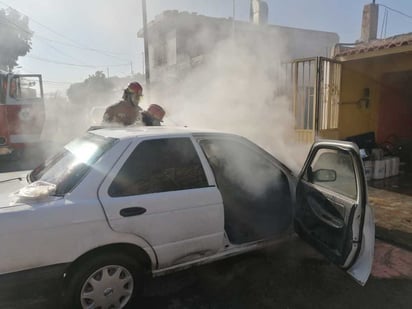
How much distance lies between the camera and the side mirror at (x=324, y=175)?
2.92 meters

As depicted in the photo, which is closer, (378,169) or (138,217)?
(138,217)

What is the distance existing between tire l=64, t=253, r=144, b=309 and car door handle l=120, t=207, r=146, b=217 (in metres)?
0.32

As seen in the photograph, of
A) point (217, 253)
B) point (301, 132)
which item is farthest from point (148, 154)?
point (301, 132)

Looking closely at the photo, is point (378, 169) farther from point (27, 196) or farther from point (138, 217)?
point (27, 196)

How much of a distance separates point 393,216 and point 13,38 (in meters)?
26.1

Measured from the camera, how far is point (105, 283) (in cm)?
237

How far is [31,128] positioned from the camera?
9.09 meters

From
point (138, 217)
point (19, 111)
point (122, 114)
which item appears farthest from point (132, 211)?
point (19, 111)

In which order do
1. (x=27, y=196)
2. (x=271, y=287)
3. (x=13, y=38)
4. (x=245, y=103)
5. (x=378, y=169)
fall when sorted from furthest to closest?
1. (x=13, y=38)
2. (x=245, y=103)
3. (x=378, y=169)
4. (x=271, y=287)
5. (x=27, y=196)

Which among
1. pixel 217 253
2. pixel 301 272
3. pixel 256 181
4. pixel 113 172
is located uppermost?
pixel 113 172

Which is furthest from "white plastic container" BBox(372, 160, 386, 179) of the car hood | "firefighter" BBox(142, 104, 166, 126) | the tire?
the car hood

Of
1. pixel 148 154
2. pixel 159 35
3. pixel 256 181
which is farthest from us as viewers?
pixel 159 35

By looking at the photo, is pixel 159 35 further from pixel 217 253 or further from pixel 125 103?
pixel 217 253

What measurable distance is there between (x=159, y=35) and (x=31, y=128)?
12768 mm
